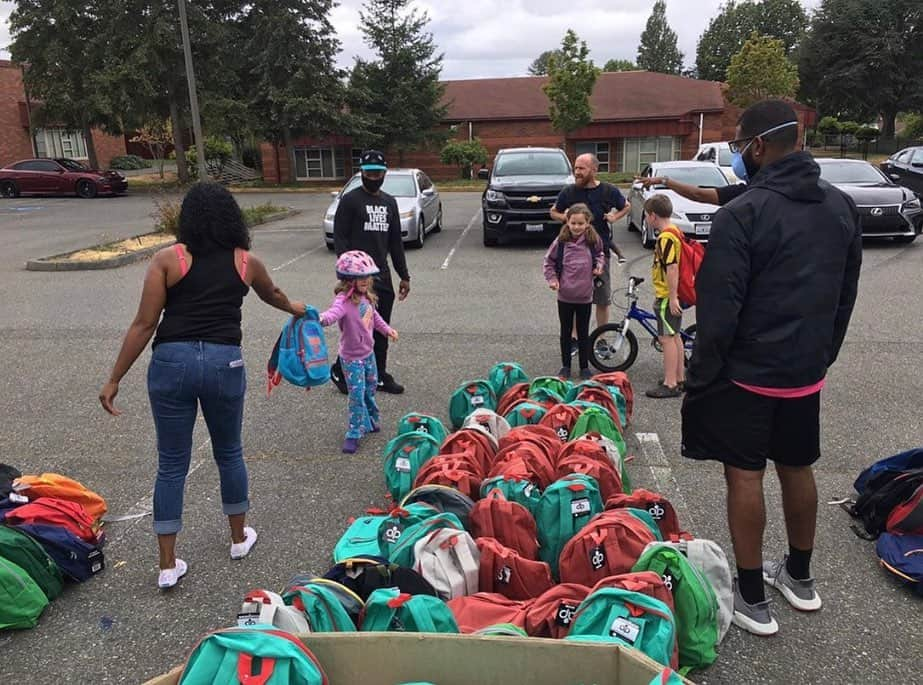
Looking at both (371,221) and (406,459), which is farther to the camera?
(371,221)

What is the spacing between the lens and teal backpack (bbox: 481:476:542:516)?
3.47 meters

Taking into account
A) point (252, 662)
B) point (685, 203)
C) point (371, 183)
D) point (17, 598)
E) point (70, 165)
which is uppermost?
point (70, 165)

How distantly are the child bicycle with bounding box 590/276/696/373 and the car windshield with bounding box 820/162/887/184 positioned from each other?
9500mm

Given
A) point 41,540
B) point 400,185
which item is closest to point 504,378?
point 41,540

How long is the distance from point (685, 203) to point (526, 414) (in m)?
9.49

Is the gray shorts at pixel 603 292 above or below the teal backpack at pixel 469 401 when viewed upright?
above

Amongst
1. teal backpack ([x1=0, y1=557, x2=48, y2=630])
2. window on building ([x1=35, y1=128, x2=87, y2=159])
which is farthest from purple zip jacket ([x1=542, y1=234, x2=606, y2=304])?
window on building ([x1=35, y1=128, x2=87, y2=159])

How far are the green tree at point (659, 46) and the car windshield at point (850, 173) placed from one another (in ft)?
264

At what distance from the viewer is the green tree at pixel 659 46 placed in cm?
8781

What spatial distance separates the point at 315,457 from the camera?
5.01 metres

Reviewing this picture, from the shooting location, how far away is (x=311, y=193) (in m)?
31.2

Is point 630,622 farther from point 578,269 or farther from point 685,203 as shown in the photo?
point 685,203

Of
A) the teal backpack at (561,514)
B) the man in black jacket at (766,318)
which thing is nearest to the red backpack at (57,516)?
the teal backpack at (561,514)

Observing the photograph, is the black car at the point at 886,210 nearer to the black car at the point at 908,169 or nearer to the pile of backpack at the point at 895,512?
the black car at the point at 908,169
